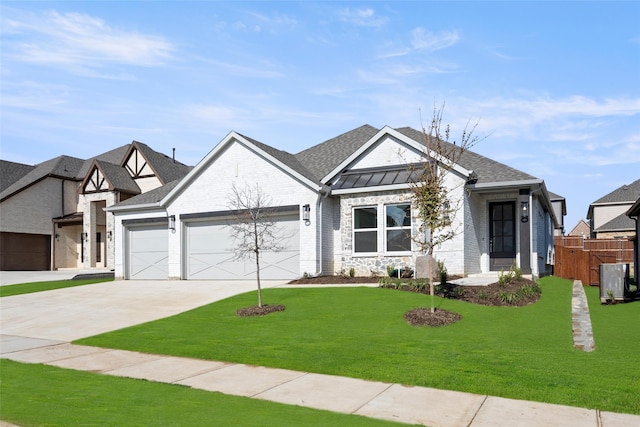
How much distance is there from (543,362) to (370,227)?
42.5ft

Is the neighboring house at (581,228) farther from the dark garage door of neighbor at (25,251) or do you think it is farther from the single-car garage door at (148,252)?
the dark garage door of neighbor at (25,251)

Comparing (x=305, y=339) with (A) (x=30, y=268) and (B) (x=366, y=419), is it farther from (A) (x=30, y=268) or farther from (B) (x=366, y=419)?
(A) (x=30, y=268)

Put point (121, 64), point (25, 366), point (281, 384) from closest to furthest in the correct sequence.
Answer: point (281, 384) < point (25, 366) < point (121, 64)

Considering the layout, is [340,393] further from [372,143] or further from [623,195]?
[623,195]

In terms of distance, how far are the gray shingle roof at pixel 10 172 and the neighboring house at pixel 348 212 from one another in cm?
2249

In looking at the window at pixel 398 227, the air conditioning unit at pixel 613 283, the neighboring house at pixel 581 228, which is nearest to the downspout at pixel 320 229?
the window at pixel 398 227

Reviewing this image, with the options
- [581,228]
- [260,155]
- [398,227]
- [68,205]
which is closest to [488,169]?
[398,227]

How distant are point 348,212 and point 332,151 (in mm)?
5647

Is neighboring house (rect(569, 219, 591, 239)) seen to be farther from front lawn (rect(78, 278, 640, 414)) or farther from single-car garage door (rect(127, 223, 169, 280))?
front lawn (rect(78, 278, 640, 414))

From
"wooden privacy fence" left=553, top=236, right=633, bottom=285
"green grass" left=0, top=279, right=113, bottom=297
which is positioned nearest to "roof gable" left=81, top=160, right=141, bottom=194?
"green grass" left=0, top=279, right=113, bottom=297

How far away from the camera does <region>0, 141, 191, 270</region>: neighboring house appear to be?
119ft

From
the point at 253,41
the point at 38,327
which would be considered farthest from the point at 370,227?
the point at 38,327

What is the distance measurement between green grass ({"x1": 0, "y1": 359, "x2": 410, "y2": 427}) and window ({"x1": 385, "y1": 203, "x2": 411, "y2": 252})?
13.7 meters

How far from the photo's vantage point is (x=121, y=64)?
47.4 ft
